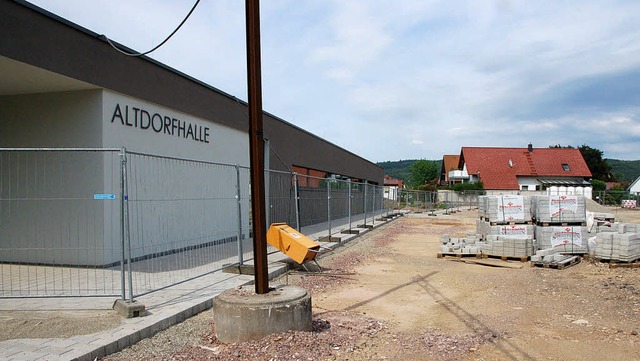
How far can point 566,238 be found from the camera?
1264 cm

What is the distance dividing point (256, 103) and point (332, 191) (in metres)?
11.1

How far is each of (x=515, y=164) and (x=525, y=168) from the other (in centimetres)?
138

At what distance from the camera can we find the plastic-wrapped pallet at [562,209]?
12797 mm

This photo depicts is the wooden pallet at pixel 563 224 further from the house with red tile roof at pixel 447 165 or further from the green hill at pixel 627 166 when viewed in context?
the green hill at pixel 627 166

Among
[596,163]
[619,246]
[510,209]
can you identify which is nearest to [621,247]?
[619,246]

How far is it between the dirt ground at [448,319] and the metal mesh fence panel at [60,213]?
145 inches

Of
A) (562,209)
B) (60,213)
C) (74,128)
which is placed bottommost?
(562,209)

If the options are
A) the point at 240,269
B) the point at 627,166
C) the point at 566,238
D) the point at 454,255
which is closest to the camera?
the point at 240,269

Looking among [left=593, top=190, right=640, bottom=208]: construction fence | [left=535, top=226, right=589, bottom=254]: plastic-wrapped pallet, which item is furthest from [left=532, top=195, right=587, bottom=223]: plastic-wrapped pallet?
[left=593, top=190, right=640, bottom=208]: construction fence

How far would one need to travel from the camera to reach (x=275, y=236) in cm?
935

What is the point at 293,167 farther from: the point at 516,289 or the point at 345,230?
the point at 516,289

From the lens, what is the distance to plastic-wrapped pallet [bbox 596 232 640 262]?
433 inches

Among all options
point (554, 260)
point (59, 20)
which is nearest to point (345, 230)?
point (554, 260)

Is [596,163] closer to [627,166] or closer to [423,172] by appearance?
[423,172]
